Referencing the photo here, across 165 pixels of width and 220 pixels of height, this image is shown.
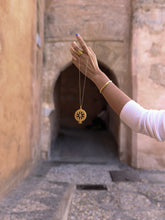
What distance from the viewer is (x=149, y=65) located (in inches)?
167

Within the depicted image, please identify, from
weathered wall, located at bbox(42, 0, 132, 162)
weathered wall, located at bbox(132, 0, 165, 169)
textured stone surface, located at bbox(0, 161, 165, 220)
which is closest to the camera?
textured stone surface, located at bbox(0, 161, 165, 220)

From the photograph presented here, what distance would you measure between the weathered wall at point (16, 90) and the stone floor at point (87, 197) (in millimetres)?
339

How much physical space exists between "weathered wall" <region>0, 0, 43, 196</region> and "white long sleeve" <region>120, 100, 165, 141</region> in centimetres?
Result: 190

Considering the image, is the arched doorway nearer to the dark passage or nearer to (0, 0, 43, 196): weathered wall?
the dark passage

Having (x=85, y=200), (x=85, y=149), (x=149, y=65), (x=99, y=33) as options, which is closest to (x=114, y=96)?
(x=85, y=200)

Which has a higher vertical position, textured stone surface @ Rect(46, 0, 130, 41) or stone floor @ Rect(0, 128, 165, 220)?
textured stone surface @ Rect(46, 0, 130, 41)

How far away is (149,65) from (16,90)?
291 centimetres

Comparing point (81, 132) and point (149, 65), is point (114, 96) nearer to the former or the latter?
point (149, 65)

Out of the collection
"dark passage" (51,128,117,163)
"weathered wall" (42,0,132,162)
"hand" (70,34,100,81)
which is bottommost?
"dark passage" (51,128,117,163)

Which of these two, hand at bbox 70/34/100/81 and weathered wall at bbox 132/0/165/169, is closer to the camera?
hand at bbox 70/34/100/81

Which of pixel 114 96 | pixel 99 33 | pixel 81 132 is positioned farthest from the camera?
pixel 81 132

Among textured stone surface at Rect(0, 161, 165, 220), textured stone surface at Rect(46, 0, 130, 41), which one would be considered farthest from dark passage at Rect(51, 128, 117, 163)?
textured stone surface at Rect(46, 0, 130, 41)

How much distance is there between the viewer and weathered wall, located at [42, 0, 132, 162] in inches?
183

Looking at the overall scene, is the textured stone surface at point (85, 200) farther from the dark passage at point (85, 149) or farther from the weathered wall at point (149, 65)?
the dark passage at point (85, 149)
